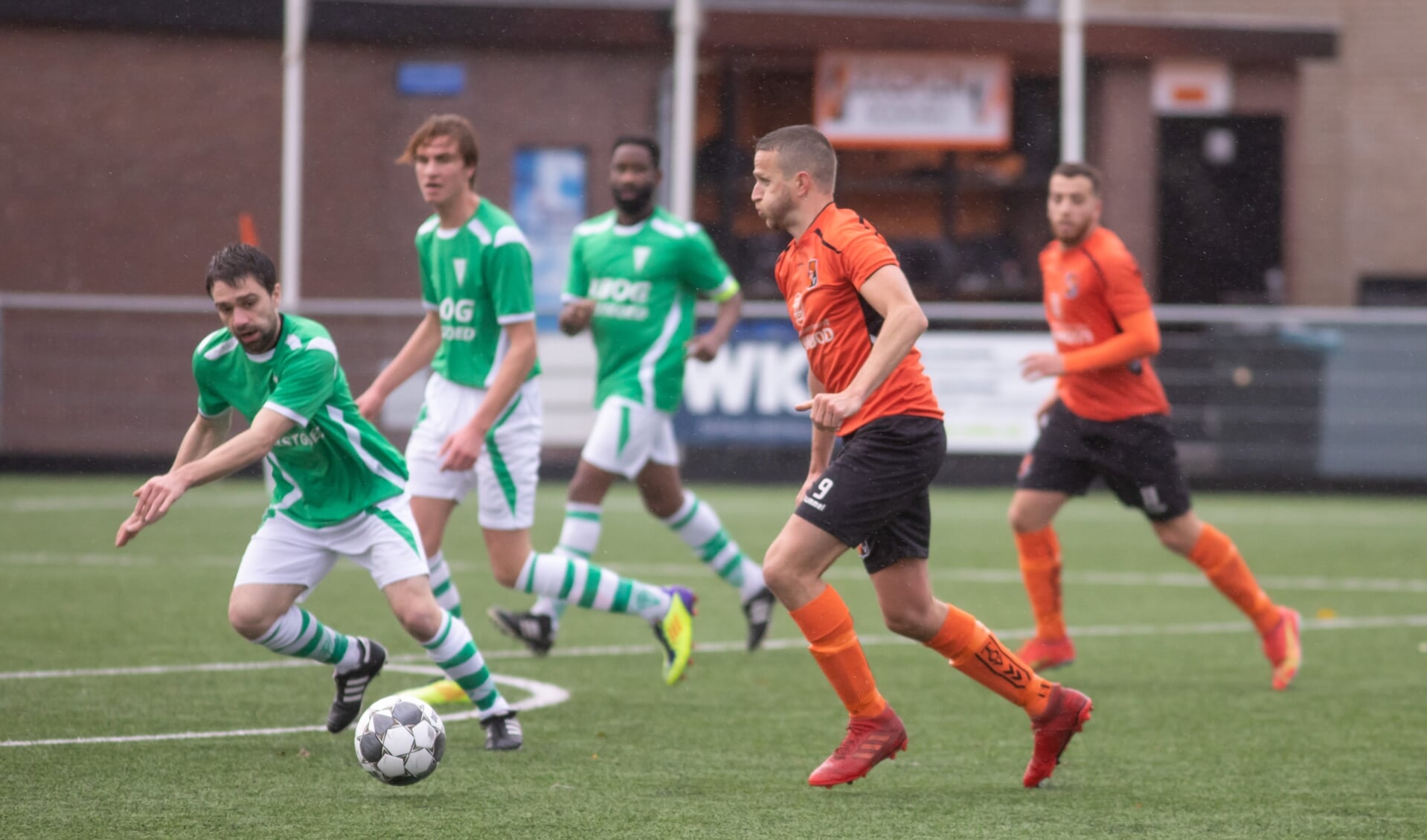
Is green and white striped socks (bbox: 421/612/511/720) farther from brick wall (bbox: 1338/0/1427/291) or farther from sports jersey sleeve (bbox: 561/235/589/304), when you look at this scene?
brick wall (bbox: 1338/0/1427/291)

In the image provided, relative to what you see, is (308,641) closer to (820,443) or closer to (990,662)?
(820,443)

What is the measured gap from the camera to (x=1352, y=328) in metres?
16.9

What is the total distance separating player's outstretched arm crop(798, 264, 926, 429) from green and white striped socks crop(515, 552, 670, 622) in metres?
2.00

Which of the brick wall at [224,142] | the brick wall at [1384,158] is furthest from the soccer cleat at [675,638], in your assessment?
the brick wall at [1384,158]

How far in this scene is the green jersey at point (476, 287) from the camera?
21.8 feet

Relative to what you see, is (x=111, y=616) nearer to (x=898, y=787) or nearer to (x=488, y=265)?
(x=488, y=265)

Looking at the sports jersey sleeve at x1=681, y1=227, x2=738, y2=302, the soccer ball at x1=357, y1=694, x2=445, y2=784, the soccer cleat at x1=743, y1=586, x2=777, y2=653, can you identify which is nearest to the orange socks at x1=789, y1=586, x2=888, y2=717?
the soccer ball at x1=357, y1=694, x2=445, y2=784

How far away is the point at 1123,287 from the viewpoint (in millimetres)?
7551

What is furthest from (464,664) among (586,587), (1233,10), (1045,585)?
(1233,10)

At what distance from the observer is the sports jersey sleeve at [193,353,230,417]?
5.62 metres

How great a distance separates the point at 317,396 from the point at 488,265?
1474 millimetres

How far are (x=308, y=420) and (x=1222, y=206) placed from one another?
19.4 metres

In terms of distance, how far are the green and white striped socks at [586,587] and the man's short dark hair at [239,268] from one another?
71.4 inches

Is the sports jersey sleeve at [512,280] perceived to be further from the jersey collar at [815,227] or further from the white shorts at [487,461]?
the jersey collar at [815,227]
